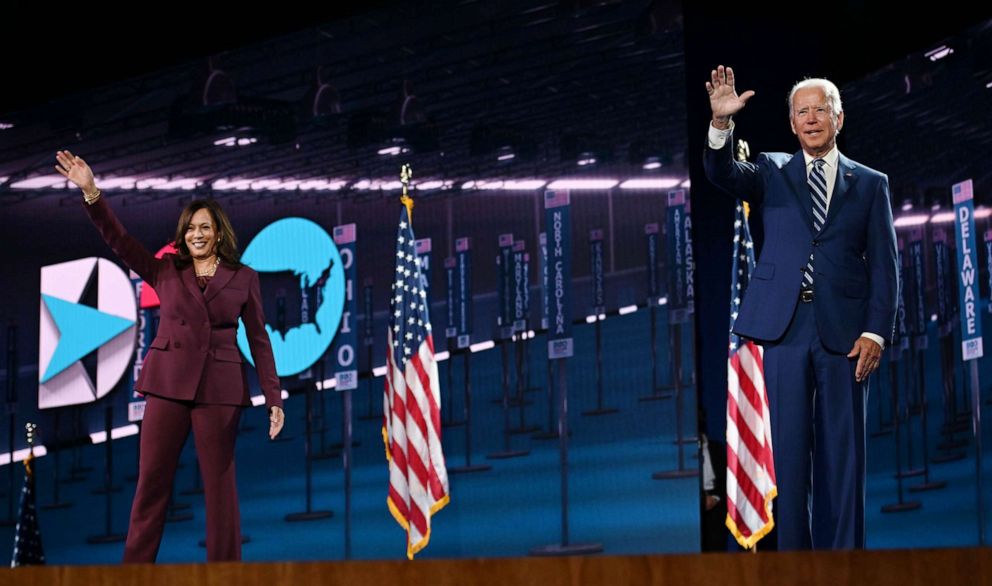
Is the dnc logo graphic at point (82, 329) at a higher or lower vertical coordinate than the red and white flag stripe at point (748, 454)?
higher

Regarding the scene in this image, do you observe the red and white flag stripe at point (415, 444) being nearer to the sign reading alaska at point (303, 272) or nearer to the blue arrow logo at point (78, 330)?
the sign reading alaska at point (303, 272)

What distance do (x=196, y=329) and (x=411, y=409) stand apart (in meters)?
1.77

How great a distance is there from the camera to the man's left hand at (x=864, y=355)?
305cm

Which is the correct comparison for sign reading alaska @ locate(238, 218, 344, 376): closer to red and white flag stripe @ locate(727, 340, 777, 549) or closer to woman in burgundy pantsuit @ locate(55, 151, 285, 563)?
red and white flag stripe @ locate(727, 340, 777, 549)

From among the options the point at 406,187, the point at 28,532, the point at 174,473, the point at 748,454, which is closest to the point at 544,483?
the point at 748,454

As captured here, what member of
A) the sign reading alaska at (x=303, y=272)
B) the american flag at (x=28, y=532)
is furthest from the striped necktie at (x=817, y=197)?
the american flag at (x=28, y=532)

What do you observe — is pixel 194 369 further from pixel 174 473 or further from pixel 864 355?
pixel 864 355

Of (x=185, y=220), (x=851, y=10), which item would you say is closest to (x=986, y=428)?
(x=851, y=10)

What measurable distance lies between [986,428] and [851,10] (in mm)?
1857

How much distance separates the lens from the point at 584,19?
17.3 feet

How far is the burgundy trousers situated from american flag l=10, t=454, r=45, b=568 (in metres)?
2.68

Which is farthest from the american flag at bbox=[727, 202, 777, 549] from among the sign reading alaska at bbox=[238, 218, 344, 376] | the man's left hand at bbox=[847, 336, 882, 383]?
the sign reading alaska at bbox=[238, 218, 344, 376]

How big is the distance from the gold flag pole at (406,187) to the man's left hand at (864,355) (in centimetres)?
256

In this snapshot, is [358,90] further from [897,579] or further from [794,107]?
[897,579]
